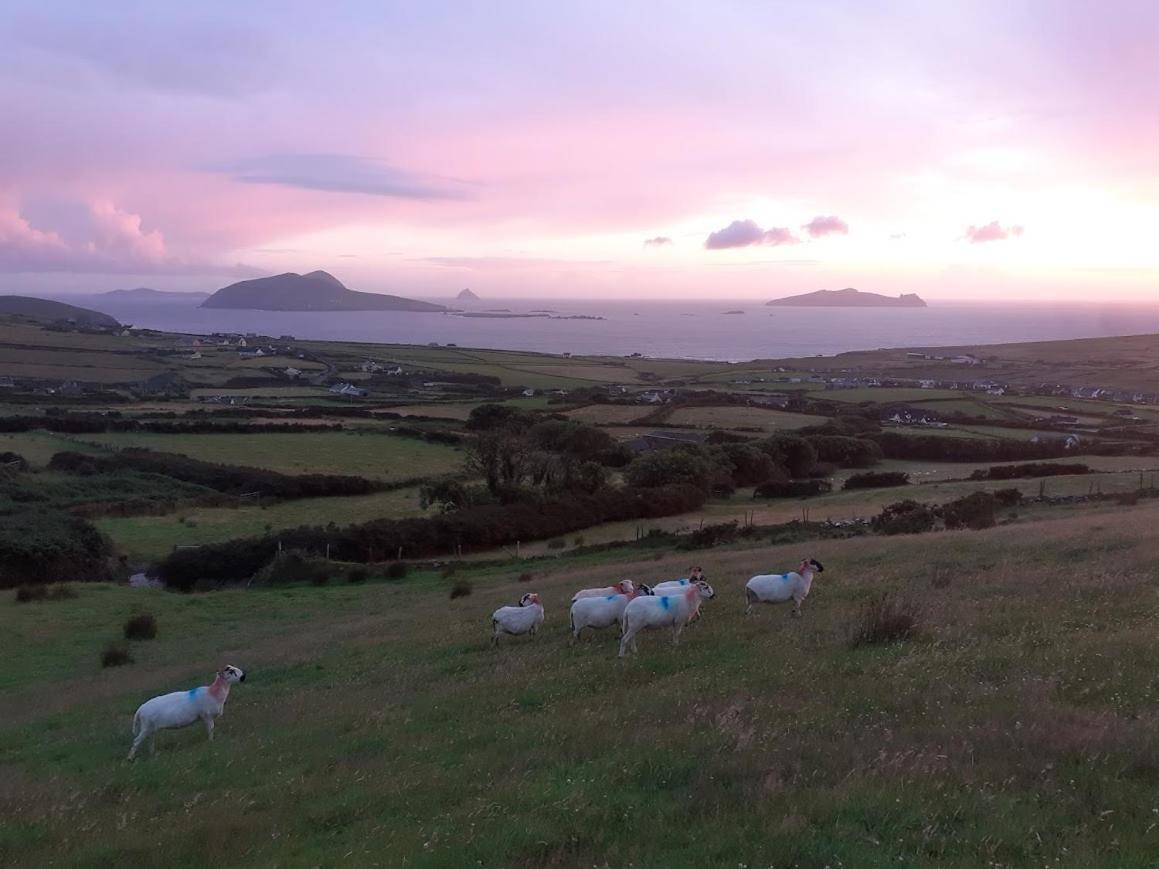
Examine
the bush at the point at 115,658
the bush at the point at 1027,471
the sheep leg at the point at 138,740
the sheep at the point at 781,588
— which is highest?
the sheep at the point at 781,588

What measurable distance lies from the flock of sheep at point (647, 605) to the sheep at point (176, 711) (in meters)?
5.41

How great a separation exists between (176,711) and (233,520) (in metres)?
38.8

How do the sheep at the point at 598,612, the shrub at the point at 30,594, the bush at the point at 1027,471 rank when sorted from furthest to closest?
the bush at the point at 1027,471 → the shrub at the point at 30,594 → the sheep at the point at 598,612

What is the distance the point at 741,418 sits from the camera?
295 ft

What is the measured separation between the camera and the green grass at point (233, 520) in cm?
4466

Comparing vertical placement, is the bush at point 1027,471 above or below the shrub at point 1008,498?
below

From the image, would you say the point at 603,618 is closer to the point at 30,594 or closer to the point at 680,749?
the point at 680,749

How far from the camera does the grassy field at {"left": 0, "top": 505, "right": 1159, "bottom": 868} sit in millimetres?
6422

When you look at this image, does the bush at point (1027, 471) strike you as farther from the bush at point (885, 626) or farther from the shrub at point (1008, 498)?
the bush at point (885, 626)

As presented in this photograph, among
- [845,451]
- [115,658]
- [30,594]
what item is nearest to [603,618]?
[115,658]

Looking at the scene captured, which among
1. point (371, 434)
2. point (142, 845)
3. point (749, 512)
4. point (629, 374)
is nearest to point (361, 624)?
point (142, 845)

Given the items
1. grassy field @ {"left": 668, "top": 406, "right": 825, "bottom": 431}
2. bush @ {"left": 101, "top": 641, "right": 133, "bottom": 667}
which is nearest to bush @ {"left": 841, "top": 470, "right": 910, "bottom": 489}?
grassy field @ {"left": 668, "top": 406, "right": 825, "bottom": 431}

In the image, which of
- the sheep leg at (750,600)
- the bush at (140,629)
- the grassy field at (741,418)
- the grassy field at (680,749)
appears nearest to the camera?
the grassy field at (680,749)

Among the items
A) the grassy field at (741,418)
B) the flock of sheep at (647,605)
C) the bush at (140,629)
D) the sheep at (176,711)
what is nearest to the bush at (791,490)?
the grassy field at (741,418)
